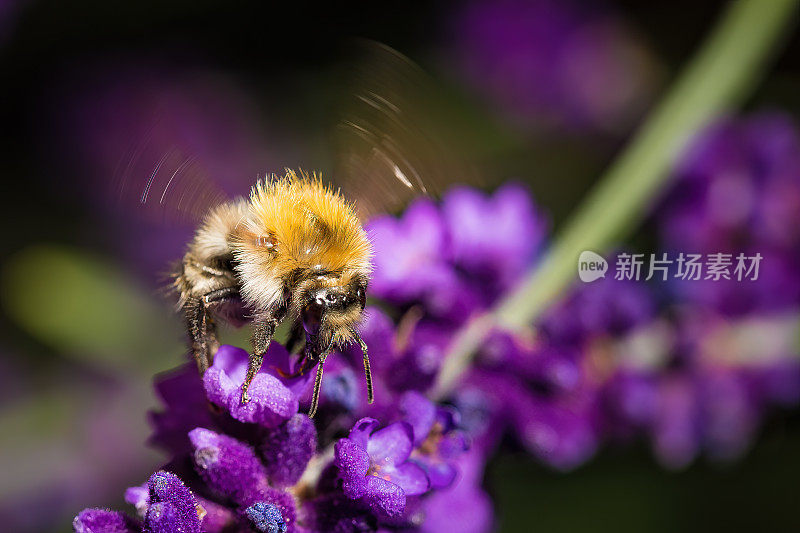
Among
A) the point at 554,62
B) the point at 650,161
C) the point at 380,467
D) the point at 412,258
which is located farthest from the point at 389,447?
the point at 554,62

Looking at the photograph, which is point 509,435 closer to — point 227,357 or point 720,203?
point 227,357

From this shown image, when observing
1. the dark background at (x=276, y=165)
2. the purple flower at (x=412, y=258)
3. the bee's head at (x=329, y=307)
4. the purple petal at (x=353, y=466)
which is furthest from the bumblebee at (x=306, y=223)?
the dark background at (x=276, y=165)

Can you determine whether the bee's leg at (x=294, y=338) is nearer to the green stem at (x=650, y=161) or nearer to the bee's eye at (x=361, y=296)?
the bee's eye at (x=361, y=296)

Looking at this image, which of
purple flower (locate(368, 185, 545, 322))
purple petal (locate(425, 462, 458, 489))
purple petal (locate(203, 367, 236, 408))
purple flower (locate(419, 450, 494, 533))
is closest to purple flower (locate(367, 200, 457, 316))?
purple flower (locate(368, 185, 545, 322))

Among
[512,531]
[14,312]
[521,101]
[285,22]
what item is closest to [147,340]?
[14,312]

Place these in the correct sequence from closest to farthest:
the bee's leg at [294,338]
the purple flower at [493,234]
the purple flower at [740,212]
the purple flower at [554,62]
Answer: the bee's leg at [294,338] → the purple flower at [493,234] → the purple flower at [740,212] → the purple flower at [554,62]

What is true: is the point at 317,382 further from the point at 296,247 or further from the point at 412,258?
the point at 412,258
